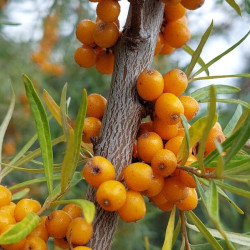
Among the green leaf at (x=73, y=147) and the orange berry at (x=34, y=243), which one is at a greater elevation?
the green leaf at (x=73, y=147)

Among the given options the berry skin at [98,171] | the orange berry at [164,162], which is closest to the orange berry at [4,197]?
the berry skin at [98,171]

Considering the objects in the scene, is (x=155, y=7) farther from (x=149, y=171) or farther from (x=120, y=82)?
(x=149, y=171)

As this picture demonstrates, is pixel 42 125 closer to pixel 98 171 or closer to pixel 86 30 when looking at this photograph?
pixel 98 171

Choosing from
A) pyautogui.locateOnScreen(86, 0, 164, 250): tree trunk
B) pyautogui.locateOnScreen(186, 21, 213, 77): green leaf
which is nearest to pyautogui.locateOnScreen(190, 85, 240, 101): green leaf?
pyautogui.locateOnScreen(186, 21, 213, 77): green leaf

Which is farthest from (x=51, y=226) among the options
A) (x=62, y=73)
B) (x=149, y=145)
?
(x=62, y=73)

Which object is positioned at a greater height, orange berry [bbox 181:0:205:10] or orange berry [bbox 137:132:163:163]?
orange berry [bbox 181:0:205:10]

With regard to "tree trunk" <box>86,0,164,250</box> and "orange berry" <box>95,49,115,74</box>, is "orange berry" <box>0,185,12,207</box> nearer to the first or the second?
"tree trunk" <box>86,0,164,250</box>

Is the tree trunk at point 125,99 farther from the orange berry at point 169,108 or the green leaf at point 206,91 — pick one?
the green leaf at point 206,91
